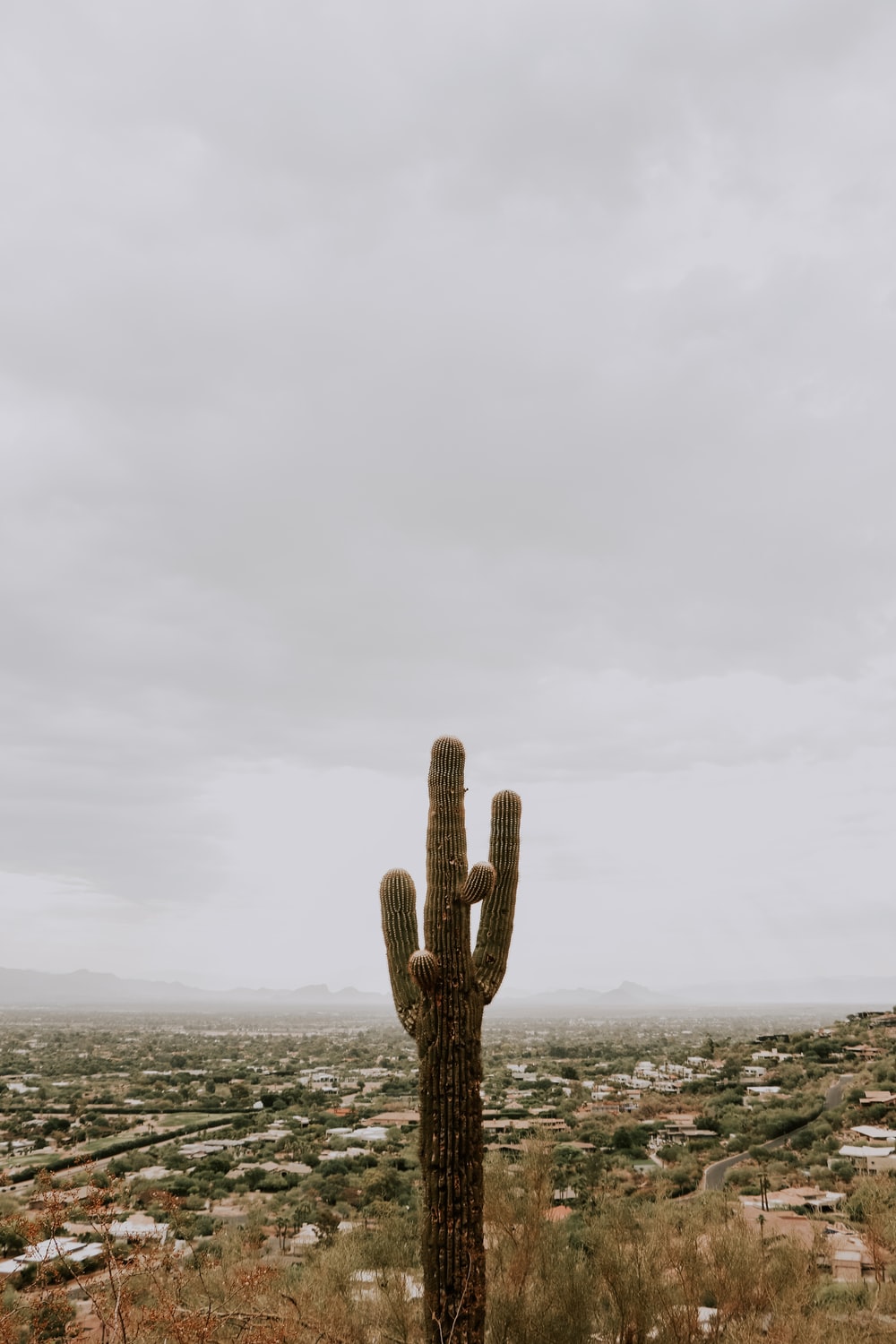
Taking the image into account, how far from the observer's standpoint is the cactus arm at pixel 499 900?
29.3 ft

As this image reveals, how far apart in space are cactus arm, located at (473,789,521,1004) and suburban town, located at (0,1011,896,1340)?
12.1ft

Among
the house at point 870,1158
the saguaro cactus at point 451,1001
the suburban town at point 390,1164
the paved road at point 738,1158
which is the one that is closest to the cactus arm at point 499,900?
the saguaro cactus at point 451,1001

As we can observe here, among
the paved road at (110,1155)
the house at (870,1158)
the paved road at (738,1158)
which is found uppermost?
the house at (870,1158)

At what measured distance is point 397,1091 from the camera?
3831 centimetres

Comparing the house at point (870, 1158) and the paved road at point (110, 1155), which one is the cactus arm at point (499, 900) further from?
the house at point (870, 1158)

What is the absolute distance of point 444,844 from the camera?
9062 millimetres

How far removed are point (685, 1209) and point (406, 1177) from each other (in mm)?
7680

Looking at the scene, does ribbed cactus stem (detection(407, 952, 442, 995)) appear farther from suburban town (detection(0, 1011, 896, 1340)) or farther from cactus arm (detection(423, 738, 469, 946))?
suburban town (detection(0, 1011, 896, 1340))

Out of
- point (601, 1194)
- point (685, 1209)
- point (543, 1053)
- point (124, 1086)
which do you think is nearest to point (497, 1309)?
point (685, 1209)

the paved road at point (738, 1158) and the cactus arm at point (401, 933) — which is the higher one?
the cactus arm at point (401, 933)

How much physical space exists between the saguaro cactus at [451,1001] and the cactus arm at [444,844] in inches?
0.4

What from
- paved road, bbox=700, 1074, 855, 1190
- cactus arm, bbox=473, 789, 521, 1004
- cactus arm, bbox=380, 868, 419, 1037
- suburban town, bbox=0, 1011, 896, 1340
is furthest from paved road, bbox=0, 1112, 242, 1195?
cactus arm, bbox=473, 789, 521, 1004

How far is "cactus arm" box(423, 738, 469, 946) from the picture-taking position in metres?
8.72

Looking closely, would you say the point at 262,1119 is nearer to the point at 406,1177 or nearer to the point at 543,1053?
the point at 406,1177
